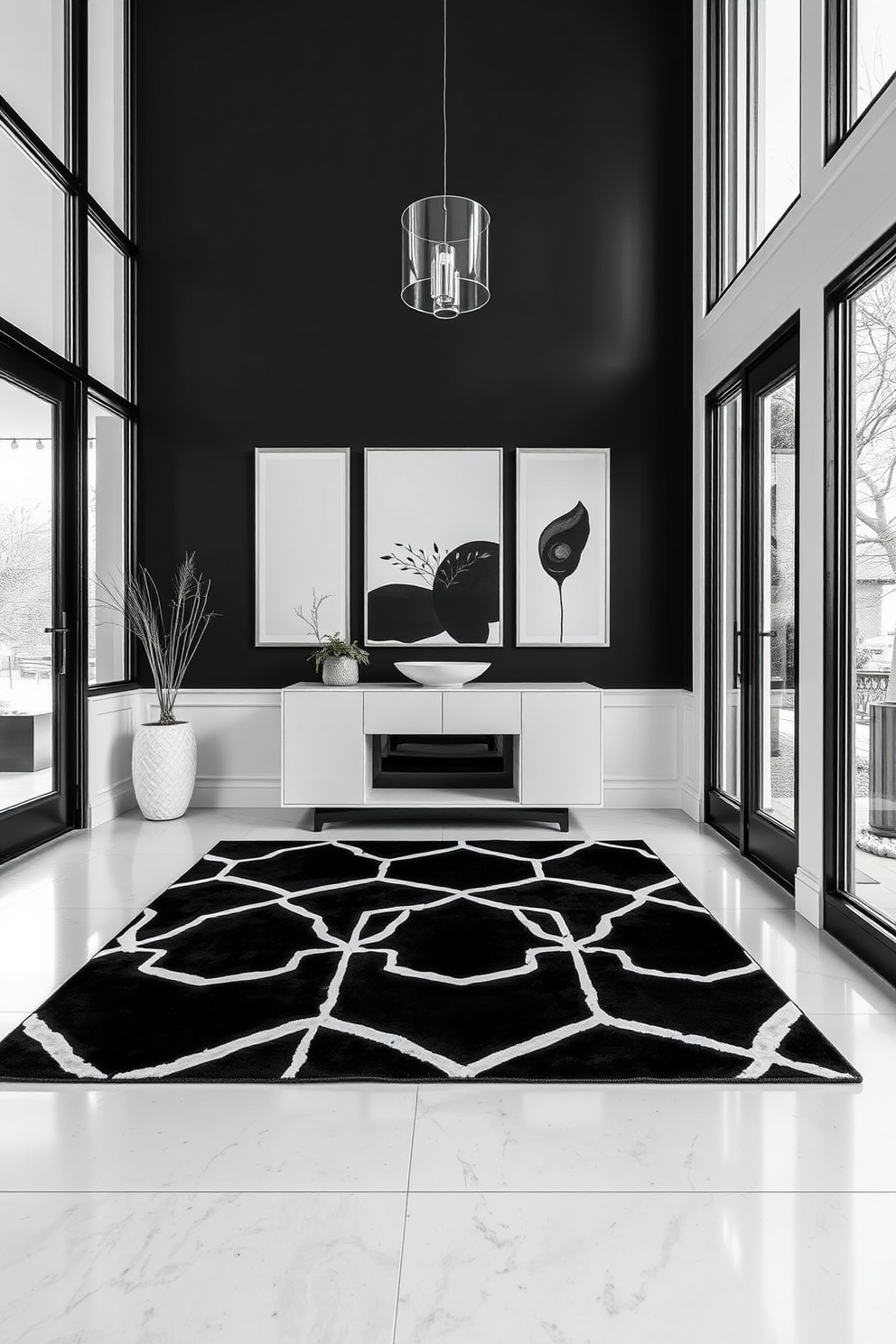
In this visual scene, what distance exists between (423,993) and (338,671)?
2.42 metres

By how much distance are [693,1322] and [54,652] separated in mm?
3737

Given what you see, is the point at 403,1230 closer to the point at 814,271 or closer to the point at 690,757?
the point at 814,271

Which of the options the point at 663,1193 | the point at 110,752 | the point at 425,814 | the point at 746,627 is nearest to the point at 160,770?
the point at 110,752

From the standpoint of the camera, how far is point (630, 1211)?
148 centimetres

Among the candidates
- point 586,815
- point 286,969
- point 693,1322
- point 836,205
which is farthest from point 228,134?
point 693,1322

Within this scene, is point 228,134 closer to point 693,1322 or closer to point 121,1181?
point 121,1181

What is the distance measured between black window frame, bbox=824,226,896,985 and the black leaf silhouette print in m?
2.11

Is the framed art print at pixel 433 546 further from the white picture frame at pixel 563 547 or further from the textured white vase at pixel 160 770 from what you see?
A: the textured white vase at pixel 160 770

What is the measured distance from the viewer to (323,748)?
4391mm

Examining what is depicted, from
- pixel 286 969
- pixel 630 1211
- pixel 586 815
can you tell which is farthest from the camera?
pixel 586 815

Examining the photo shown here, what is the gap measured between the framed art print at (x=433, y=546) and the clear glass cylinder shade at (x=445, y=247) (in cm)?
148

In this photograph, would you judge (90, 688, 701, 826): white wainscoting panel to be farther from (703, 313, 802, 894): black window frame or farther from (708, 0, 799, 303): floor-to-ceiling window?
(708, 0, 799, 303): floor-to-ceiling window

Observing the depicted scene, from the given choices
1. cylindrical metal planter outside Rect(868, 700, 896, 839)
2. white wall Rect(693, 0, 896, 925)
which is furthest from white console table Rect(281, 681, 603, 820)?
cylindrical metal planter outside Rect(868, 700, 896, 839)

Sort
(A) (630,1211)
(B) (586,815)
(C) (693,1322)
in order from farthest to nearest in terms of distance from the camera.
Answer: (B) (586,815) → (A) (630,1211) → (C) (693,1322)
